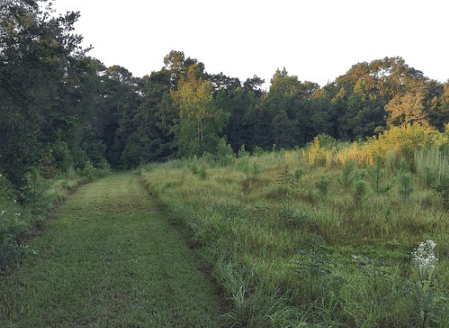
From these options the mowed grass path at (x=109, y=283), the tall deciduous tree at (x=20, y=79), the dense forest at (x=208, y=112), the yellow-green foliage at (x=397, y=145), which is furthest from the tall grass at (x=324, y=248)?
the dense forest at (x=208, y=112)

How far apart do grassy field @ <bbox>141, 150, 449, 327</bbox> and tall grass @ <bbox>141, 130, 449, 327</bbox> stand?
14mm

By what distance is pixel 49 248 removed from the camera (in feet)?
16.7

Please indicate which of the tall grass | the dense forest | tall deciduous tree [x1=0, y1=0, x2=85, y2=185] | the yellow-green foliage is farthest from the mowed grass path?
the dense forest

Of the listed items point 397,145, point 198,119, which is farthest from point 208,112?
point 397,145

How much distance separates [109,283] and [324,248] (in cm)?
315

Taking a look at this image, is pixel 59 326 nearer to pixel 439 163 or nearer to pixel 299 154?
pixel 439 163

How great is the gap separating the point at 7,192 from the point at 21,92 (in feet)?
9.72

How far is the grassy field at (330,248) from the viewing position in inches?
108

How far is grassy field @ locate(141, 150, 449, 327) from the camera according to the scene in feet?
8.98

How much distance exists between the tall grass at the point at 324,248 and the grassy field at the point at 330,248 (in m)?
0.01

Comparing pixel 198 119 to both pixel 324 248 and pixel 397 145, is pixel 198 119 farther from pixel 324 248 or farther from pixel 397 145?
pixel 324 248

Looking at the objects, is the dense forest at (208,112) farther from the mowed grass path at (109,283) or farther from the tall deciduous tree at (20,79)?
the mowed grass path at (109,283)

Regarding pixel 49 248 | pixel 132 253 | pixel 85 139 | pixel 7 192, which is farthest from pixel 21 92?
pixel 85 139

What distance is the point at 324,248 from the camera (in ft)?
14.6
